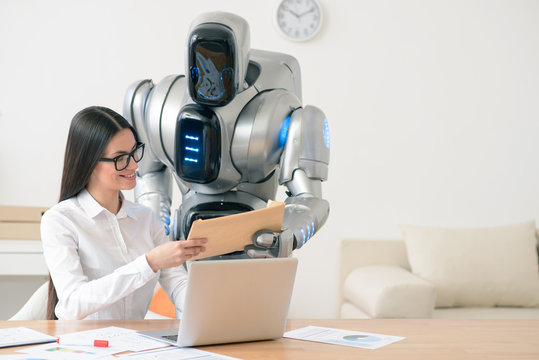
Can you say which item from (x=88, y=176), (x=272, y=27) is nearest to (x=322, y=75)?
(x=272, y=27)

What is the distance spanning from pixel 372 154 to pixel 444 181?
0.50 m

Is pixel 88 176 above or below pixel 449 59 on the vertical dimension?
below

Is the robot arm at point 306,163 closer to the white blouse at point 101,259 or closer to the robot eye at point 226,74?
the robot eye at point 226,74

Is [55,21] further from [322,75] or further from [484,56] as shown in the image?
[484,56]

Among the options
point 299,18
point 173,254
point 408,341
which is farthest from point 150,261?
point 299,18

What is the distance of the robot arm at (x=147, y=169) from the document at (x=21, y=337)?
855 millimetres

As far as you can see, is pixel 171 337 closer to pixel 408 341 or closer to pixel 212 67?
pixel 408 341

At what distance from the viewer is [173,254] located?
131cm

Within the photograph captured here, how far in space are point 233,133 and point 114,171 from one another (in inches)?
16.5

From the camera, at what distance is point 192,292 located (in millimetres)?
1094

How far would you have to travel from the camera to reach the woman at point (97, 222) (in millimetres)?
1506

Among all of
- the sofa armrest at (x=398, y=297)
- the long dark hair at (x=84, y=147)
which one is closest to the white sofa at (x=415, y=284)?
the sofa armrest at (x=398, y=297)

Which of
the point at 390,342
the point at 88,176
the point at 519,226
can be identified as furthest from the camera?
the point at 519,226

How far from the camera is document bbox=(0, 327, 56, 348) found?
1112mm
